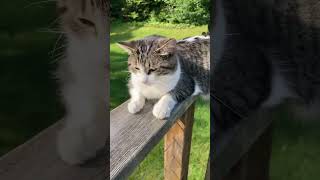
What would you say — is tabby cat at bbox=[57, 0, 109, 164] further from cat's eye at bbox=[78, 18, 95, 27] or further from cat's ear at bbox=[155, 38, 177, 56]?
cat's ear at bbox=[155, 38, 177, 56]

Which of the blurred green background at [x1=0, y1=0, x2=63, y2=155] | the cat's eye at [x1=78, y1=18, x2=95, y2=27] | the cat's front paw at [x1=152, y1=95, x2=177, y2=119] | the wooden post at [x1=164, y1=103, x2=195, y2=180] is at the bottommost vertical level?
the wooden post at [x1=164, y1=103, x2=195, y2=180]

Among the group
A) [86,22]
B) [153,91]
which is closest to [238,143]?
[153,91]

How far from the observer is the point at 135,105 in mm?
992

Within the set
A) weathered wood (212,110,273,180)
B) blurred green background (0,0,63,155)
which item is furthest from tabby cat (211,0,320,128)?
blurred green background (0,0,63,155)

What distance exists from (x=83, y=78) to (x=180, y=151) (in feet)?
1.19

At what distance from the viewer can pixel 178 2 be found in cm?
91

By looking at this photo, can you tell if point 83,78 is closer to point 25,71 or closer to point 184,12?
point 25,71

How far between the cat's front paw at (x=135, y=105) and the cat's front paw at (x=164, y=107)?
0.11 ft

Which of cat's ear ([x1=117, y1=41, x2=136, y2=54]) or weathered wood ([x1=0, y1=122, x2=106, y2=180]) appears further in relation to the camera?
cat's ear ([x1=117, y1=41, x2=136, y2=54])

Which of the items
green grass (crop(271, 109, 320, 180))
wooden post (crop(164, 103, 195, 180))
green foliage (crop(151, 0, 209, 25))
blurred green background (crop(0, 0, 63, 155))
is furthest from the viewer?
wooden post (crop(164, 103, 195, 180))

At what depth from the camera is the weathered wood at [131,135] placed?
881 millimetres

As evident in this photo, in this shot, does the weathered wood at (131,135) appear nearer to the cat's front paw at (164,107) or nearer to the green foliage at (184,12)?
the cat's front paw at (164,107)

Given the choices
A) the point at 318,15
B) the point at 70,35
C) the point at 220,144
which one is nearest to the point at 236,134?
the point at 220,144

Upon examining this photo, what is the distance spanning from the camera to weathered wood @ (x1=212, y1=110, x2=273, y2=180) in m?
0.81
